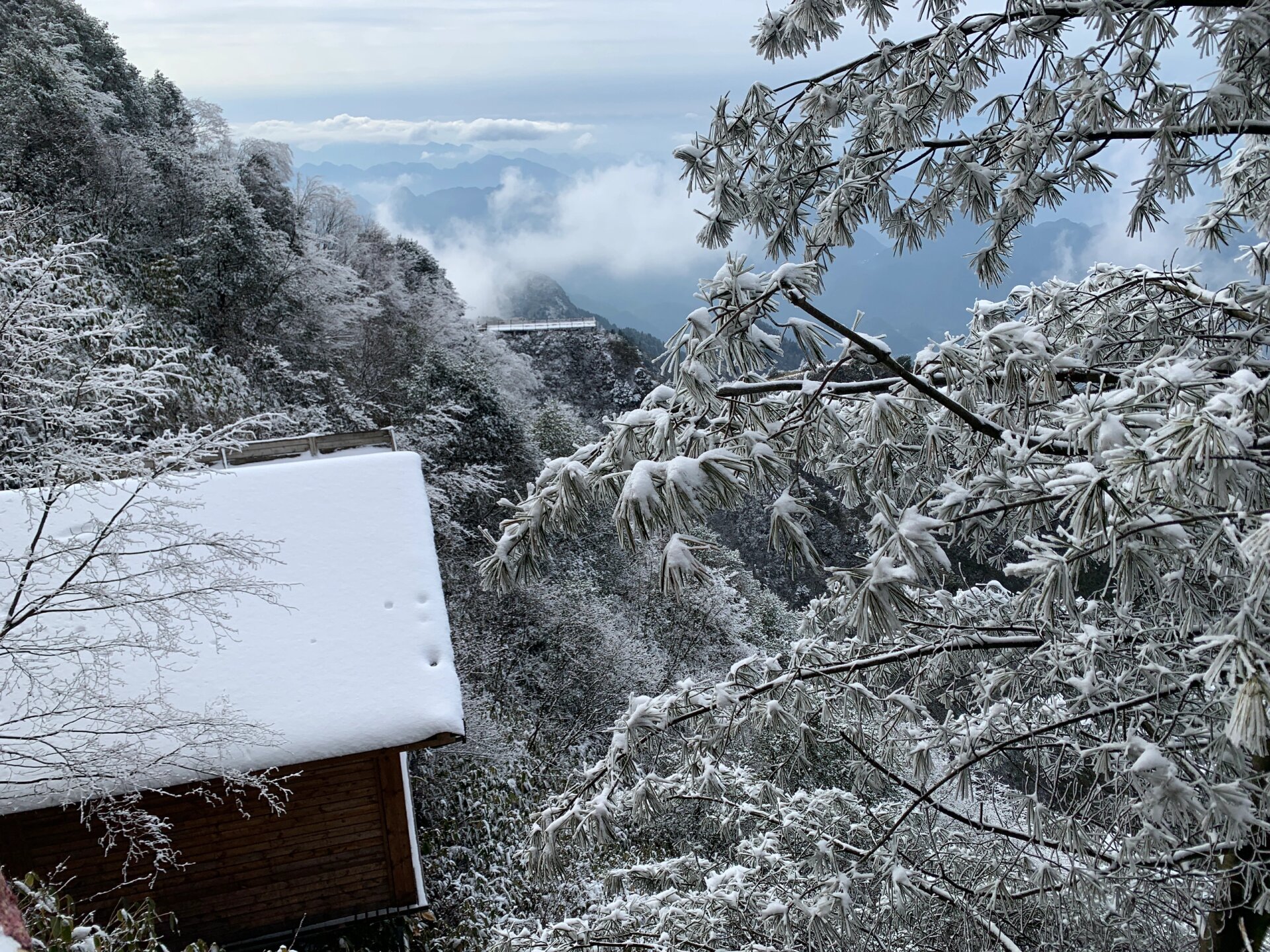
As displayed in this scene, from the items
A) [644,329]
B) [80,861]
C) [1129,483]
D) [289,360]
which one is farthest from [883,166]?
[644,329]

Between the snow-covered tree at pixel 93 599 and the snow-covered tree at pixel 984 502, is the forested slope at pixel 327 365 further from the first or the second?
the snow-covered tree at pixel 984 502

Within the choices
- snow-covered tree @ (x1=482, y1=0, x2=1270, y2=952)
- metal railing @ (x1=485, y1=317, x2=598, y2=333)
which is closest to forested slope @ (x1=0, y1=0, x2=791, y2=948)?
snow-covered tree @ (x1=482, y1=0, x2=1270, y2=952)

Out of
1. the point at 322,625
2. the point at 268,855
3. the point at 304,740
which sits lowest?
the point at 268,855

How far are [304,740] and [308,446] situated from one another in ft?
17.7

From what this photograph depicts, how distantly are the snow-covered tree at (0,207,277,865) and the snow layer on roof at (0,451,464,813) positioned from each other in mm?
159

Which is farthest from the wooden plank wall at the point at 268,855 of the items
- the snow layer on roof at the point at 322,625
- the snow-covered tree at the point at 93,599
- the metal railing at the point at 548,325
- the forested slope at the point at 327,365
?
the metal railing at the point at 548,325

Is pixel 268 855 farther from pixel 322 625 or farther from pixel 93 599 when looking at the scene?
pixel 93 599

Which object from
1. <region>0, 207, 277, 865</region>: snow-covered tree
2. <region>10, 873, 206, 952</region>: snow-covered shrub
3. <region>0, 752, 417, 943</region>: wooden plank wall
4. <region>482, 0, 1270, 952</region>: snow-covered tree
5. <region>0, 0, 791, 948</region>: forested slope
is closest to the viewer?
<region>482, 0, 1270, 952</region>: snow-covered tree

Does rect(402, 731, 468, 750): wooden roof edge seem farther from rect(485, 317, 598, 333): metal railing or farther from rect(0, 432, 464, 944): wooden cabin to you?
rect(485, 317, 598, 333): metal railing

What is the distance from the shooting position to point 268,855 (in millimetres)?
6668

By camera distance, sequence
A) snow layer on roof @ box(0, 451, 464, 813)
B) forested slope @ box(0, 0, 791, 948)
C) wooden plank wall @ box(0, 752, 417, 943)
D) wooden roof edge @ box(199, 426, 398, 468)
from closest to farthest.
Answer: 1. snow layer on roof @ box(0, 451, 464, 813)
2. wooden plank wall @ box(0, 752, 417, 943)
3. wooden roof edge @ box(199, 426, 398, 468)
4. forested slope @ box(0, 0, 791, 948)

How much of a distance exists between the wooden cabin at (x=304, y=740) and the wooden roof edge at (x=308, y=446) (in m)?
2.55

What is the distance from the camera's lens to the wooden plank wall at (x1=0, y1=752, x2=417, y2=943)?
6266 millimetres

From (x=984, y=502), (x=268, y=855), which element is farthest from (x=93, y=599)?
(x=984, y=502)
